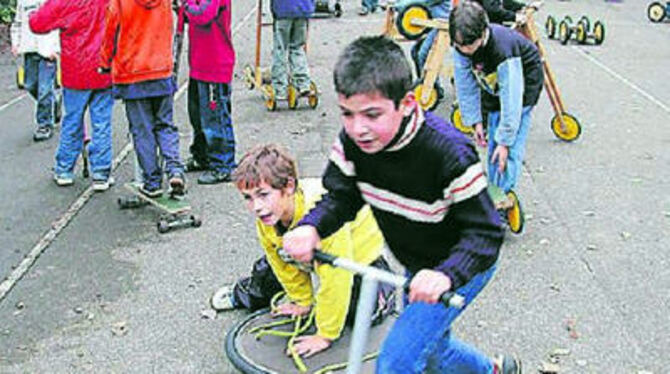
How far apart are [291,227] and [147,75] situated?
2.39 metres

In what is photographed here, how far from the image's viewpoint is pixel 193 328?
4.64 meters

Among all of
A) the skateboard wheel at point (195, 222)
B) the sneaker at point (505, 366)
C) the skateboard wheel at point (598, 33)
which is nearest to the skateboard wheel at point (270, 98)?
the skateboard wheel at point (195, 222)

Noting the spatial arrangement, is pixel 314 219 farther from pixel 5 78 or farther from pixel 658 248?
pixel 5 78

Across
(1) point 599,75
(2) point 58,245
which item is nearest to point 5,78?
(2) point 58,245

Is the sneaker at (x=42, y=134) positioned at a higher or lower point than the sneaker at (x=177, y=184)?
lower

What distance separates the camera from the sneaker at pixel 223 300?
4812 mm

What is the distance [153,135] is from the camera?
20.1ft

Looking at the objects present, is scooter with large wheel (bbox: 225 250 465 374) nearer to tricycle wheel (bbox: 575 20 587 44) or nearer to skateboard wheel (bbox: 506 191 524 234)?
skateboard wheel (bbox: 506 191 524 234)

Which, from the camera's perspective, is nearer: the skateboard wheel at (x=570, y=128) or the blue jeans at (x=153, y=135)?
the blue jeans at (x=153, y=135)

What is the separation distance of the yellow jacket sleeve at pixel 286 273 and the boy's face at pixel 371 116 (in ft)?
4.39

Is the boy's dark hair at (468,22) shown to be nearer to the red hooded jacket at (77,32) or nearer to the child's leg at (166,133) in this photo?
the child's leg at (166,133)

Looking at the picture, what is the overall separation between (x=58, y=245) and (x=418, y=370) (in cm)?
338

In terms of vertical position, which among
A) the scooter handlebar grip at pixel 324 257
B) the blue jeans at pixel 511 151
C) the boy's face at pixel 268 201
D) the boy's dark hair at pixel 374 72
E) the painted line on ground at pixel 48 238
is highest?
the boy's dark hair at pixel 374 72

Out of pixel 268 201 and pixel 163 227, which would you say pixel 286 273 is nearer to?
pixel 268 201
